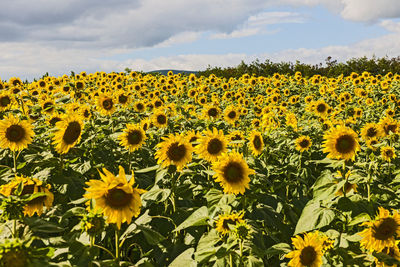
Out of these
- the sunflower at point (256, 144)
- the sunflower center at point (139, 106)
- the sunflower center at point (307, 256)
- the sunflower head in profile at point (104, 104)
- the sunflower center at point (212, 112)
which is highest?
the sunflower head in profile at point (104, 104)

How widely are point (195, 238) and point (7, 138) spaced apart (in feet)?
8.17

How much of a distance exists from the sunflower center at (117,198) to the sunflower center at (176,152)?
1.10 m

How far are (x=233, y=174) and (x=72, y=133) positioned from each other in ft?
6.05

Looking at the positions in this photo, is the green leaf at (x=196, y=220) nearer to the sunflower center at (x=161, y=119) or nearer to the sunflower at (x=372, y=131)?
the sunflower center at (x=161, y=119)

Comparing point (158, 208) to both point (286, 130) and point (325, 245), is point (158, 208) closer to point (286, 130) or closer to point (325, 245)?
point (325, 245)

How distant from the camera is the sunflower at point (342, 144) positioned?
12.4 feet

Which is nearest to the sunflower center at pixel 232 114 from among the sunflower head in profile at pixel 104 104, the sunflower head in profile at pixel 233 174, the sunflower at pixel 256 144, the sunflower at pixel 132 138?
the sunflower head in profile at pixel 104 104

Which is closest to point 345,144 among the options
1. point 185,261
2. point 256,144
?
point 256,144

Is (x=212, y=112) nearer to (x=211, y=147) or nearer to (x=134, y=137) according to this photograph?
(x=134, y=137)

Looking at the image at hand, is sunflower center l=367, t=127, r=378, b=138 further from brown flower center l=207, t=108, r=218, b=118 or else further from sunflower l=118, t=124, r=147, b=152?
sunflower l=118, t=124, r=147, b=152

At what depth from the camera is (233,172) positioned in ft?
10.7

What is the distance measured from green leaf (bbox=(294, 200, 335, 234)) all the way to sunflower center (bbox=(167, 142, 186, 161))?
1322mm

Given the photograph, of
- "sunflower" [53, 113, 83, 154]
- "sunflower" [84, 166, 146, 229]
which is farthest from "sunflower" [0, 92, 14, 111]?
"sunflower" [84, 166, 146, 229]

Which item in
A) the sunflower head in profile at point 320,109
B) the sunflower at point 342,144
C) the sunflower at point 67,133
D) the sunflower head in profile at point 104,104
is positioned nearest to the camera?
the sunflower at point 67,133
